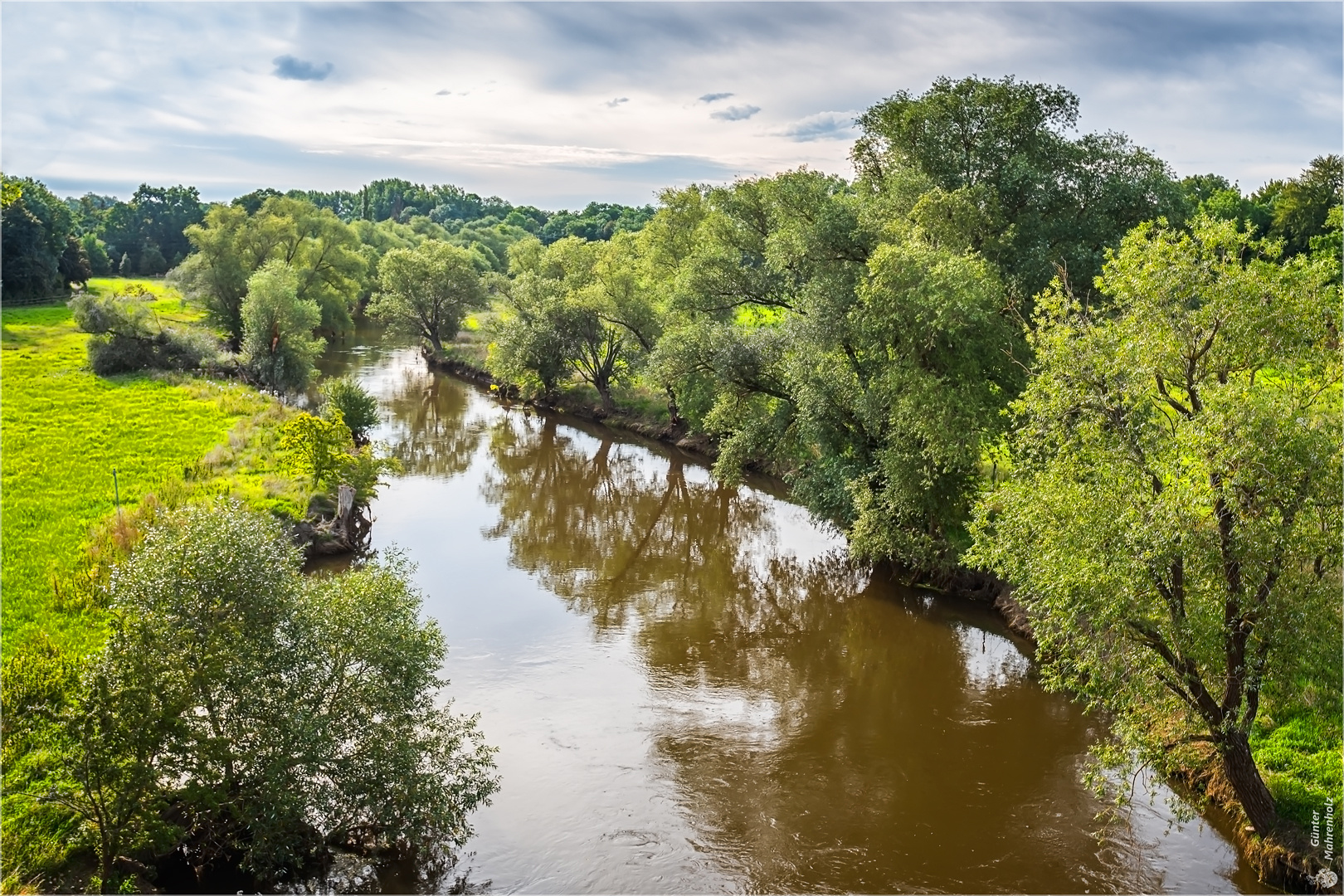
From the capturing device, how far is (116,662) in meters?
10.8

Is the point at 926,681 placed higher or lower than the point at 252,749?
lower

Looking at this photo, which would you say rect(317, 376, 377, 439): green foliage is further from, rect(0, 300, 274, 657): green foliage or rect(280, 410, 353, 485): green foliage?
rect(280, 410, 353, 485): green foliage

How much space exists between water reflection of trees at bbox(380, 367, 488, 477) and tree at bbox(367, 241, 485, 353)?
3.99 m

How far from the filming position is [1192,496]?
1158 centimetres

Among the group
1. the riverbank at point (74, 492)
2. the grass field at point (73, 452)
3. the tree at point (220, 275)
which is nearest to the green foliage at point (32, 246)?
the grass field at point (73, 452)

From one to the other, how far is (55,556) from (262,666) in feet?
42.8

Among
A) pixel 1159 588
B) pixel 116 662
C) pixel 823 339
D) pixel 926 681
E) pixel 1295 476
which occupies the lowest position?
pixel 926 681

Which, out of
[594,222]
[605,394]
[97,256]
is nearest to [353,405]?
[605,394]

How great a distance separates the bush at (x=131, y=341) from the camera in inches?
1842

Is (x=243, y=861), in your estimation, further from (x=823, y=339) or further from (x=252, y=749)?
(x=823, y=339)

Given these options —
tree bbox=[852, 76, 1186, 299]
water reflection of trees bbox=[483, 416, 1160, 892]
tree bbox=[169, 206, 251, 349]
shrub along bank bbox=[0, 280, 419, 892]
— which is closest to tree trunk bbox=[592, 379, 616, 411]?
shrub along bank bbox=[0, 280, 419, 892]

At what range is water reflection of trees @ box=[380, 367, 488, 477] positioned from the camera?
128 feet

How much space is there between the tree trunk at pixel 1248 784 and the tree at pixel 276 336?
4482 centimetres

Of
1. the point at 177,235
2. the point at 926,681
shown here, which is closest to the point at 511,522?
the point at 926,681
